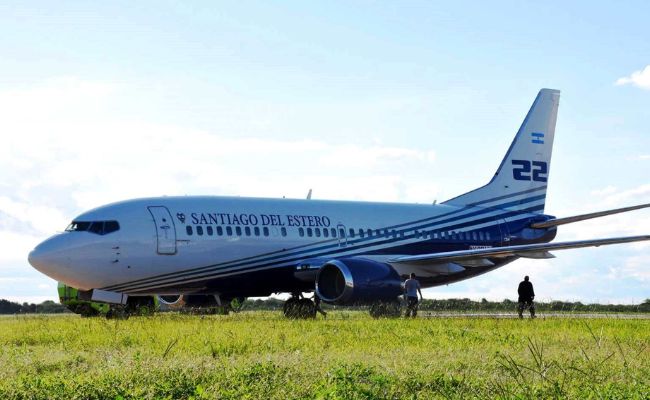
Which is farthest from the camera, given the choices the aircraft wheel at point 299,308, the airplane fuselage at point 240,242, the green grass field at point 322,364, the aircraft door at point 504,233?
the aircraft door at point 504,233

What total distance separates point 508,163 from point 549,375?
24.6m

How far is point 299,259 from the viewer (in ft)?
92.0

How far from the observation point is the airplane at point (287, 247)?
24.8 meters

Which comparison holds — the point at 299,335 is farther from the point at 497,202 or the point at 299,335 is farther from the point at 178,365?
the point at 497,202

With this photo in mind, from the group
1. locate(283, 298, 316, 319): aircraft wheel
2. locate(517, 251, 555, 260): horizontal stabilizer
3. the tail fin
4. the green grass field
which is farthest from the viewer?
the tail fin

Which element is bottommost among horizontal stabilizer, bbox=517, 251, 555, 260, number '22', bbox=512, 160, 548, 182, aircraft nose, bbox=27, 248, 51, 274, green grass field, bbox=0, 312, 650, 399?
green grass field, bbox=0, 312, 650, 399

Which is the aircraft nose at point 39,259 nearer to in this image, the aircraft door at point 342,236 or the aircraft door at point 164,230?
the aircraft door at point 164,230

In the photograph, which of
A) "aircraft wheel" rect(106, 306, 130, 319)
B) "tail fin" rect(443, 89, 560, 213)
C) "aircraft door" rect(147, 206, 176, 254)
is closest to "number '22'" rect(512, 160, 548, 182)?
"tail fin" rect(443, 89, 560, 213)

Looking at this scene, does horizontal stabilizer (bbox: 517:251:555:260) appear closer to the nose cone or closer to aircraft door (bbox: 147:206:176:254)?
aircraft door (bbox: 147:206:176:254)

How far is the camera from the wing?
28130mm

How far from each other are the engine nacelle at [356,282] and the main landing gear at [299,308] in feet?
3.37

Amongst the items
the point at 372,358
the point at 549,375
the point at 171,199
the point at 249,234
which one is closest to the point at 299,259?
the point at 249,234

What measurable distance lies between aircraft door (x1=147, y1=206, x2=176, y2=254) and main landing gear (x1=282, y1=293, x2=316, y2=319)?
179 inches

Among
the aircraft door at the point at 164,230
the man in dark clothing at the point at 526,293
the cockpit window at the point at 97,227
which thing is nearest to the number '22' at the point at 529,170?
the man in dark clothing at the point at 526,293
